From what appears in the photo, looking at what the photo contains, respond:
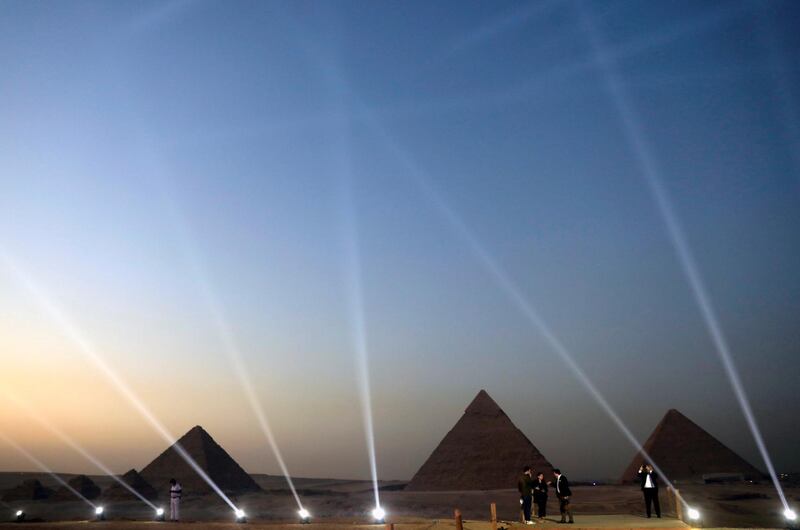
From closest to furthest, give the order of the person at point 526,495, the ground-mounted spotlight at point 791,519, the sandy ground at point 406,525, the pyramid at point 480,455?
the sandy ground at point 406,525, the ground-mounted spotlight at point 791,519, the person at point 526,495, the pyramid at point 480,455

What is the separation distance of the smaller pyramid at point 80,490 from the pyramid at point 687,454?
51.8 meters

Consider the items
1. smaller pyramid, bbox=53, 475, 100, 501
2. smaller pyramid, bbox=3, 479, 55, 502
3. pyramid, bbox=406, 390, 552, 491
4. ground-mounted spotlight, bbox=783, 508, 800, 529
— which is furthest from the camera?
smaller pyramid, bbox=3, 479, 55, 502

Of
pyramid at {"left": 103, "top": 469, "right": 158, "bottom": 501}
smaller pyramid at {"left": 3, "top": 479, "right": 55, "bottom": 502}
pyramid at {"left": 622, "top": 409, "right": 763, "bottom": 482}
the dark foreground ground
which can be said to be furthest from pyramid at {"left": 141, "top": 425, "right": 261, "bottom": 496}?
pyramid at {"left": 622, "top": 409, "right": 763, "bottom": 482}

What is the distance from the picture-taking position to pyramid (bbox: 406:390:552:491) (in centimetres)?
5688

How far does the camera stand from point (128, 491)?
5472 centimetres

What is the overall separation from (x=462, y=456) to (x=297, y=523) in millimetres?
37852

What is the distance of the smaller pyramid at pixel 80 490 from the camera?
58650 millimetres

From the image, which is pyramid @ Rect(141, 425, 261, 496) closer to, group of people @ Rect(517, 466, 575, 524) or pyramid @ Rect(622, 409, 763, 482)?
pyramid @ Rect(622, 409, 763, 482)

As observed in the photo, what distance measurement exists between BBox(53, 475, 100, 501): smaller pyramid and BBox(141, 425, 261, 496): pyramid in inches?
191

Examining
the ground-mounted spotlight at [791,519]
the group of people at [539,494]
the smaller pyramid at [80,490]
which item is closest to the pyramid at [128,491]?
the smaller pyramid at [80,490]

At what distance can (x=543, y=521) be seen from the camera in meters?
19.6

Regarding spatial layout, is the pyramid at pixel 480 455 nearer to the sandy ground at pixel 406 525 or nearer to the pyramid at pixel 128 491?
the pyramid at pixel 128 491

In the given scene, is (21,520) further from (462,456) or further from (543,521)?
(462,456)

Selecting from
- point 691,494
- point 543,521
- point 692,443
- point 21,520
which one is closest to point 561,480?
point 543,521
